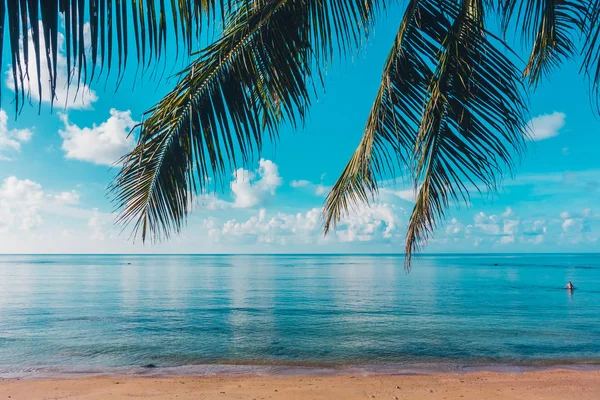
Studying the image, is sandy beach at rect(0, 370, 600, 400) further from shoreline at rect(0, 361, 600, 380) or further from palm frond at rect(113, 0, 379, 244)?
palm frond at rect(113, 0, 379, 244)

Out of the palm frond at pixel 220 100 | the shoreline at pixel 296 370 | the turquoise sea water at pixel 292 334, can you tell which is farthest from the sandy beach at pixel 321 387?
the palm frond at pixel 220 100

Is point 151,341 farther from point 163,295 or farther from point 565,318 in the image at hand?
point 565,318

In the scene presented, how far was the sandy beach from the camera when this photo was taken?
11.4m

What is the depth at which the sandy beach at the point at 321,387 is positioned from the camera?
11406mm

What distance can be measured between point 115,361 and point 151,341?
3399 millimetres

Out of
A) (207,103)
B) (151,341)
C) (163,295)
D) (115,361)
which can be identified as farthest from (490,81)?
(163,295)

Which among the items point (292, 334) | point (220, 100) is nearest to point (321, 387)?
point (292, 334)

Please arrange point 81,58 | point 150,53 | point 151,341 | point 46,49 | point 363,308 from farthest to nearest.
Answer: point 363,308, point 151,341, point 150,53, point 81,58, point 46,49

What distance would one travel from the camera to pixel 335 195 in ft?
13.1

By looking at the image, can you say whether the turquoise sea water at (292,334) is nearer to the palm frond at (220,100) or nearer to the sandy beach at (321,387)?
the sandy beach at (321,387)

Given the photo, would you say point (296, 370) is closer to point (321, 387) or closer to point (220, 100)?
point (321, 387)

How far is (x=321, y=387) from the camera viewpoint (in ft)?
40.1

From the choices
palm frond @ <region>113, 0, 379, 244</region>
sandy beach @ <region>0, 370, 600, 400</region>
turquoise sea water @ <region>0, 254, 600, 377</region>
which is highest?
palm frond @ <region>113, 0, 379, 244</region>

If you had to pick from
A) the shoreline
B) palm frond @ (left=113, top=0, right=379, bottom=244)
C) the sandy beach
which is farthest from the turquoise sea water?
palm frond @ (left=113, top=0, right=379, bottom=244)
